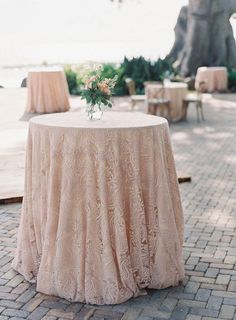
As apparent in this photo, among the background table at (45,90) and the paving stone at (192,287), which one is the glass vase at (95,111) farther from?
the background table at (45,90)

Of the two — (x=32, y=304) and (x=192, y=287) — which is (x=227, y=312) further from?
(x=32, y=304)

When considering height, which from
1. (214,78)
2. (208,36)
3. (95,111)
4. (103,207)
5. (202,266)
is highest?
(208,36)

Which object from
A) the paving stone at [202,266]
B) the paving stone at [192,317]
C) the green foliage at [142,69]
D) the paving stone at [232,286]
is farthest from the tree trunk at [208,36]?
the paving stone at [192,317]

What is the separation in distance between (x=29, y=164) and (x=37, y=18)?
72.9ft

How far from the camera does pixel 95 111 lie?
12.6 feet

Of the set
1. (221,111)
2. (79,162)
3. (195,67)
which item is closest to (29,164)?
(79,162)

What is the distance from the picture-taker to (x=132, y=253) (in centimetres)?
354

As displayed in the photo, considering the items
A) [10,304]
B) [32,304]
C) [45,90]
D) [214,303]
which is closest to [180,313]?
[214,303]

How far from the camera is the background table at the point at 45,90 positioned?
12.6 m

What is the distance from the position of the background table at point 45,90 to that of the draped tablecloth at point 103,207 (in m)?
9.09

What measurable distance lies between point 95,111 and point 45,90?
29.7 ft

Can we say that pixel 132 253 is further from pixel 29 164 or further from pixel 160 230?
pixel 29 164

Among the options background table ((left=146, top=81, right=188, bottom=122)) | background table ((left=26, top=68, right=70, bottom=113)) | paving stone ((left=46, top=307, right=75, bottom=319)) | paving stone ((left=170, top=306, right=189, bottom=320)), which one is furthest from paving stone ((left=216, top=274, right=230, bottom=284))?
background table ((left=26, top=68, right=70, bottom=113))

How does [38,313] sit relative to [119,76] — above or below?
below
